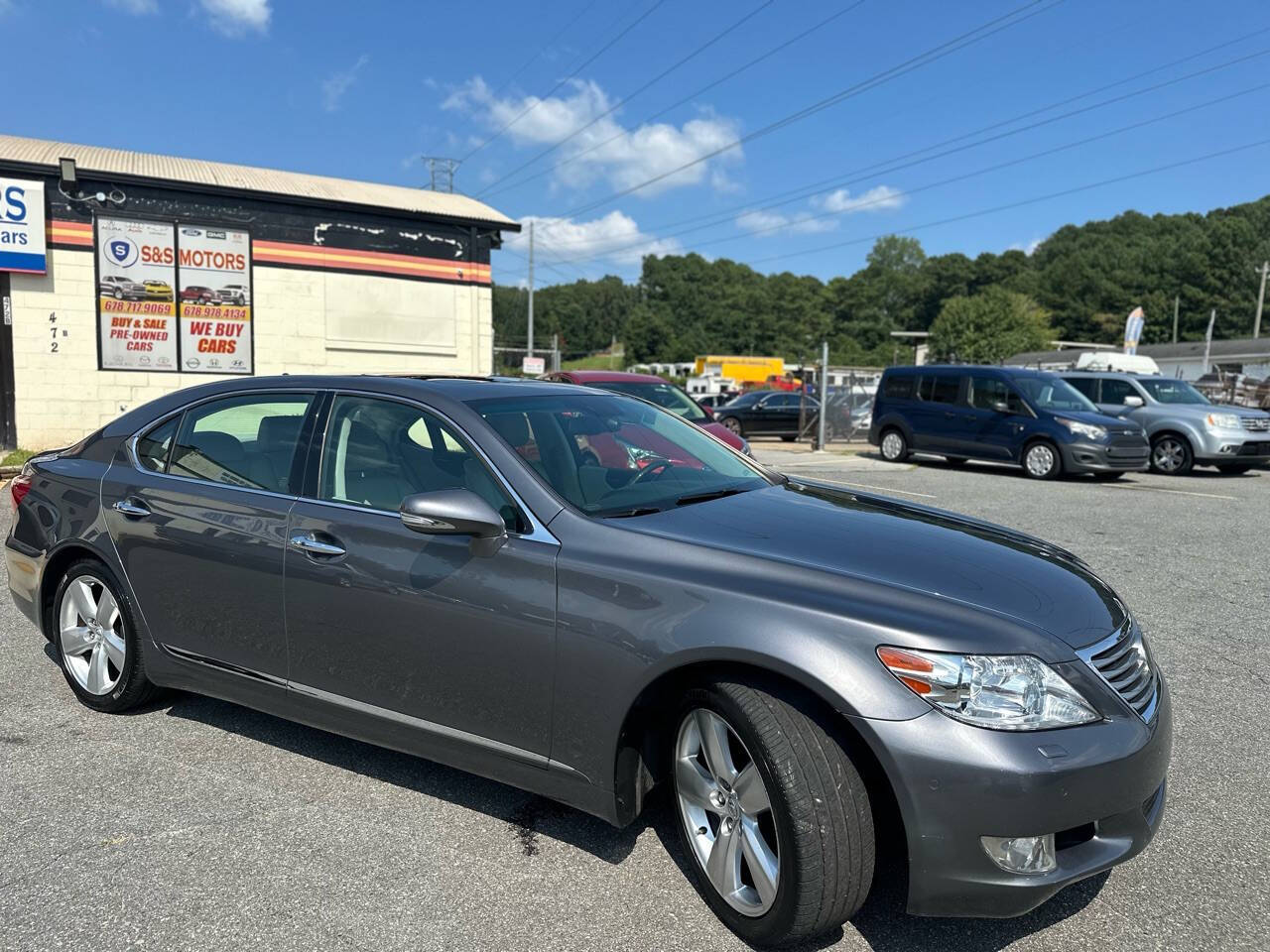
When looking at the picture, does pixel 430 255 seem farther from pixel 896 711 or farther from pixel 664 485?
pixel 896 711

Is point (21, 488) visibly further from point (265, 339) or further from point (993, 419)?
point (993, 419)

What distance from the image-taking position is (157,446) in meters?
3.94

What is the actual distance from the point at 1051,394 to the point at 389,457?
45.8 ft

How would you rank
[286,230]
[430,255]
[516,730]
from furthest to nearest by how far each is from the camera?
[430,255], [286,230], [516,730]

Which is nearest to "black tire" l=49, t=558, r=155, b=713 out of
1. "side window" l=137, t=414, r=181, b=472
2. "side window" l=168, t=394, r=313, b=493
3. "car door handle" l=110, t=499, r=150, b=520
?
"car door handle" l=110, t=499, r=150, b=520

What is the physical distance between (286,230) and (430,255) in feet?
8.39

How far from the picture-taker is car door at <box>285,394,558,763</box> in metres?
2.79

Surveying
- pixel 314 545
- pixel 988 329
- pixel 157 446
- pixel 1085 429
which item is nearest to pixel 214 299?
pixel 157 446

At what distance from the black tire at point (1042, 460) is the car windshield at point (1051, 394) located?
64 centimetres

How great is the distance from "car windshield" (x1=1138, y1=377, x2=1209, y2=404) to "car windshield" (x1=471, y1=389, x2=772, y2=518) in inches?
612

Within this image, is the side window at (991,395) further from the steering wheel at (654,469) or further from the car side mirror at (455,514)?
the car side mirror at (455,514)

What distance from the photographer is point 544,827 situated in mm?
3100

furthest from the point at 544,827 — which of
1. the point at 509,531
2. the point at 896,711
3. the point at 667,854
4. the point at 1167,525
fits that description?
the point at 1167,525

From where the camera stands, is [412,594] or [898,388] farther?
[898,388]
